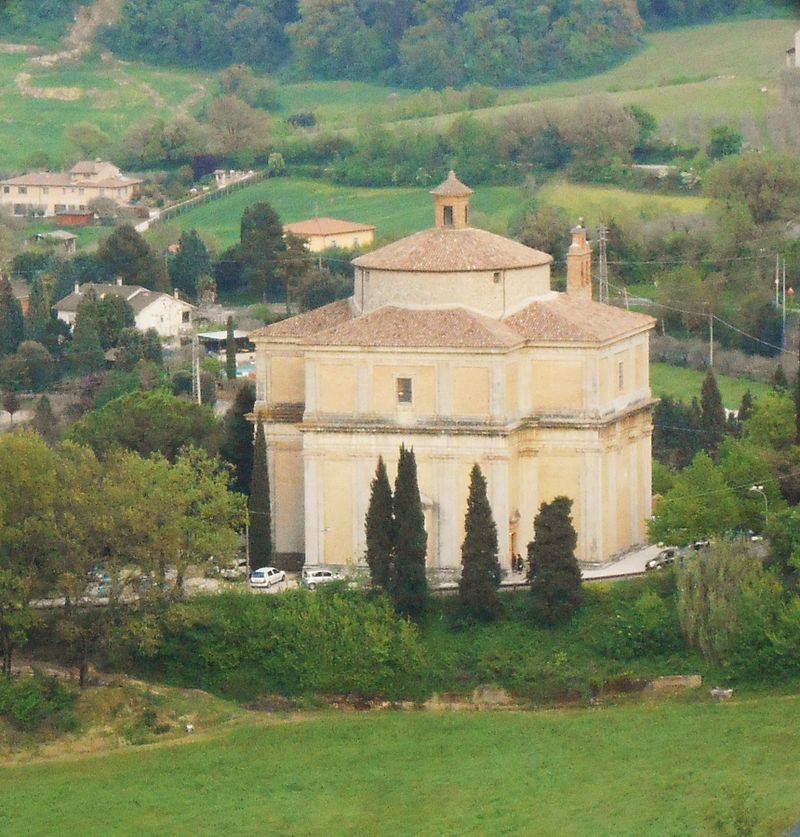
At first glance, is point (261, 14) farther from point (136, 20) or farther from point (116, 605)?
point (116, 605)

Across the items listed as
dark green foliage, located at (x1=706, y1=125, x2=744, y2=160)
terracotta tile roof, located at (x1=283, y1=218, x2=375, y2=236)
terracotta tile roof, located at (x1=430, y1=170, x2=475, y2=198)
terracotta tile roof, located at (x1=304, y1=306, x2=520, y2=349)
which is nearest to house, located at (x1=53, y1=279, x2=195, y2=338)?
terracotta tile roof, located at (x1=283, y1=218, x2=375, y2=236)

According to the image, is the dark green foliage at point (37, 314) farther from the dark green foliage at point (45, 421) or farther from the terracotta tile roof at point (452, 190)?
the terracotta tile roof at point (452, 190)

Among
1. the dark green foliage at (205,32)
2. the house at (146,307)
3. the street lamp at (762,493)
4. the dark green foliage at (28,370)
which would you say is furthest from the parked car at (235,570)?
the dark green foliage at (205,32)

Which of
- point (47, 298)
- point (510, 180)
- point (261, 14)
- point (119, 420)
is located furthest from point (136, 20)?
point (119, 420)

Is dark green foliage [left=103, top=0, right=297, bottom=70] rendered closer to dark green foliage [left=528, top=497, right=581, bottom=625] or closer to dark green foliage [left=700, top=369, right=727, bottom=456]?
dark green foliage [left=700, top=369, right=727, bottom=456]

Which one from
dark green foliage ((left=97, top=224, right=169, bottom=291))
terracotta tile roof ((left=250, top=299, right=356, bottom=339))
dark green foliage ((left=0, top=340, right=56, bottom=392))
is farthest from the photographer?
dark green foliage ((left=97, top=224, right=169, bottom=291))

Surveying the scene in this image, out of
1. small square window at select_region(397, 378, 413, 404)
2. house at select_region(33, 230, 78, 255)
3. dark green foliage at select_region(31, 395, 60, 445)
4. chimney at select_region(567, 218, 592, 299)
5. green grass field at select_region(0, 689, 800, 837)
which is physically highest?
chimney at select_region(567, 218, 592, 299)
